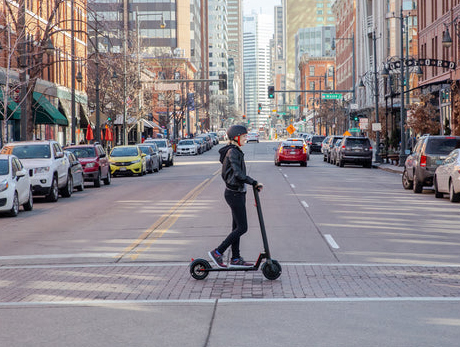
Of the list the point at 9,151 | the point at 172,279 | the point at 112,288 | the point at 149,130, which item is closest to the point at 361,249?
the point at 172,279

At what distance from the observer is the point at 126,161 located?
132ft

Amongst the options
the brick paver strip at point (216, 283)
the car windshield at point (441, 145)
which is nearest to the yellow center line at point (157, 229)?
the brick paver strip at point (216, 283)

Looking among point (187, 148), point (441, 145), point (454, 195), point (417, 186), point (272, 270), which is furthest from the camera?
point (187, 148)

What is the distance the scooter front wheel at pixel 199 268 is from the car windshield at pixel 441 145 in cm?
1738

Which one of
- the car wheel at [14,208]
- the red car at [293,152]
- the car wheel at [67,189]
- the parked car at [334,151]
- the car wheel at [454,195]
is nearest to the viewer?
the car wheel at [14,208]

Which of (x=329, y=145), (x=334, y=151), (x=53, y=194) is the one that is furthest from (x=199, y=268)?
(x=329, y=145)

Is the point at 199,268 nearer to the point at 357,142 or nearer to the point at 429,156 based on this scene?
the point at 429,156

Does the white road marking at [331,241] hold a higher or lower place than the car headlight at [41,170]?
lower

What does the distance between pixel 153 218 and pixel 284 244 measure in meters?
5.63

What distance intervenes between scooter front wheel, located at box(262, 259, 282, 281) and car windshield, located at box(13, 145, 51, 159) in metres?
17.0

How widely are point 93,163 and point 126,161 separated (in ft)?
25.7

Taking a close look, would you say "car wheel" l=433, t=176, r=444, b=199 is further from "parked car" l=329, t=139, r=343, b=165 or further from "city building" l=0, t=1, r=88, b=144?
"parked car" l=329, t=139, r=343, b=165

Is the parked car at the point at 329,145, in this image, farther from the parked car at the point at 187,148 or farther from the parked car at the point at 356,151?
the parked car at the point at 187,148

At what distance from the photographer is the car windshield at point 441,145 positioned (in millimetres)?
25655
